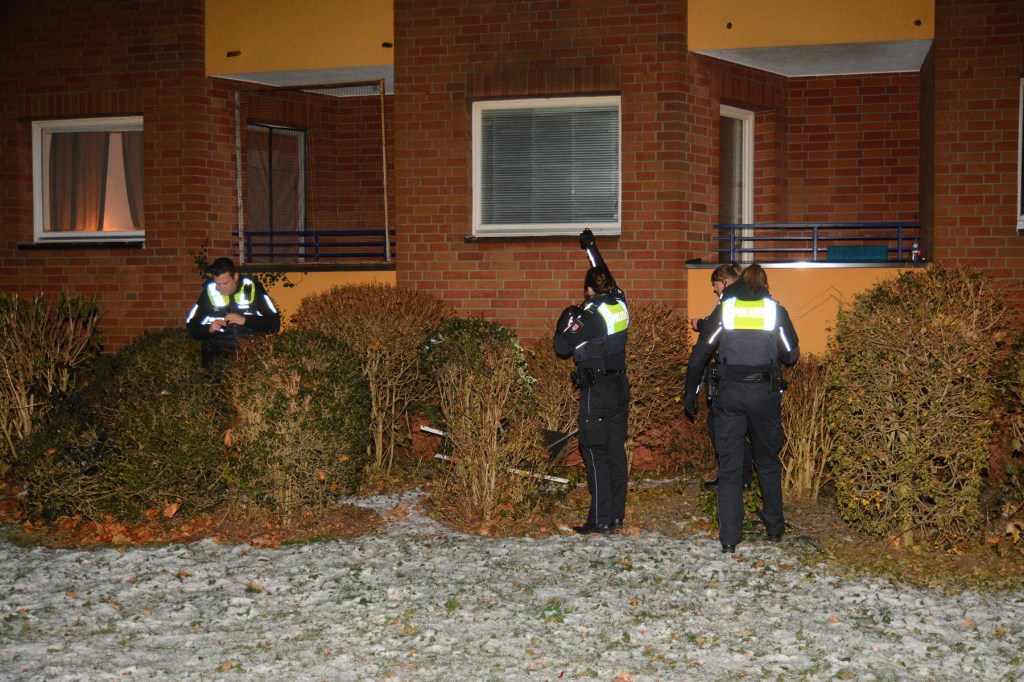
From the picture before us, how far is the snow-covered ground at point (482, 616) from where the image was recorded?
523 centimetres

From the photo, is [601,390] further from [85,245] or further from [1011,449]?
[85,245]

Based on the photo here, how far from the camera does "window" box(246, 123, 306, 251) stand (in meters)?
12.6

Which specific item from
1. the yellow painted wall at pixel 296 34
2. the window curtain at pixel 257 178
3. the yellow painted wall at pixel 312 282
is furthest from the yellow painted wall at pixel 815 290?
the window curtain at pixel 257 178

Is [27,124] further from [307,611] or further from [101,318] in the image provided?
[307,611]

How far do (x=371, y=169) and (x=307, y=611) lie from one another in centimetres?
757

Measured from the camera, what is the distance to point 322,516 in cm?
796

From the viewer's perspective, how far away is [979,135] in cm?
1043

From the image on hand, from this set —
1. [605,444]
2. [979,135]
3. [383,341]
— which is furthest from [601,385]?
[979,135]

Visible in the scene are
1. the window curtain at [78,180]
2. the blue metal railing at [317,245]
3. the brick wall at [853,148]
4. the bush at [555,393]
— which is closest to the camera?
the bush at [555,393]

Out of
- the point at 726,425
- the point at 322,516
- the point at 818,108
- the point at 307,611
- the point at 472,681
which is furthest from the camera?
the point at 818,108

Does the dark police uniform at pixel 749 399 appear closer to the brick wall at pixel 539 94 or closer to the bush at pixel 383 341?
the bush at pixel 383 341

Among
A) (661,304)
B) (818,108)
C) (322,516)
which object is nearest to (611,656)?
(322,516)

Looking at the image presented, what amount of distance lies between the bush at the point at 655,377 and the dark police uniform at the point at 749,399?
1.49 meters

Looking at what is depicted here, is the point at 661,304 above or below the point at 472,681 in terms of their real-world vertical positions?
above
